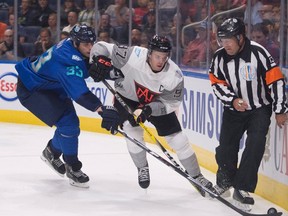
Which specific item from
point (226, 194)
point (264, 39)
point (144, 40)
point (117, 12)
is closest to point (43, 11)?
point (117, 12)

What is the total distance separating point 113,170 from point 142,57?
3.83ft

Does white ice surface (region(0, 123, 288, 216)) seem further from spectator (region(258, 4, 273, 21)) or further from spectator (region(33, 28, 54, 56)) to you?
spectator (region(33, 28, 54, 56))

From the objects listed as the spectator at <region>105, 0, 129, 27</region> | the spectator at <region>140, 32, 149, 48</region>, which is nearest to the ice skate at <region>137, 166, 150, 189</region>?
the spectator at <region>140, 32, 149, 48</region>

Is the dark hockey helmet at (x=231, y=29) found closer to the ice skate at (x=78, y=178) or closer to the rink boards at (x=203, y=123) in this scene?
the rink boards at (x=203, y=123)

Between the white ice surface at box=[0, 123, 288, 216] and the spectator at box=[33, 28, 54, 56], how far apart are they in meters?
2.19

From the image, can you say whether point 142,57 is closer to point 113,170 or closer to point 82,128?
point 113,170

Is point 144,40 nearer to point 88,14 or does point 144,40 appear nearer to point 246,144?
point 88,14

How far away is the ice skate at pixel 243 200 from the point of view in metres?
4.04

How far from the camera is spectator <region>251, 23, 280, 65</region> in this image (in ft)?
15.3

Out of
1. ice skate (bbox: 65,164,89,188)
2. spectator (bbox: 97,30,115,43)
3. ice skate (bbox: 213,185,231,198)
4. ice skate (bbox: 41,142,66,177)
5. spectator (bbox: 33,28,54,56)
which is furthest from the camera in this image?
spectator (bbox: 33,28,54,56)

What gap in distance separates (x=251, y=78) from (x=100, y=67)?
85 cm

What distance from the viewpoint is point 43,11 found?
8.16 m

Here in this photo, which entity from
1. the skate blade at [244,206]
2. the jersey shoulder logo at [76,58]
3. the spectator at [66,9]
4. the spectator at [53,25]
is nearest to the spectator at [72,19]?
the spectator at [66,9]

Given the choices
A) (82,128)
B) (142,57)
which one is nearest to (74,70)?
(142,57)
